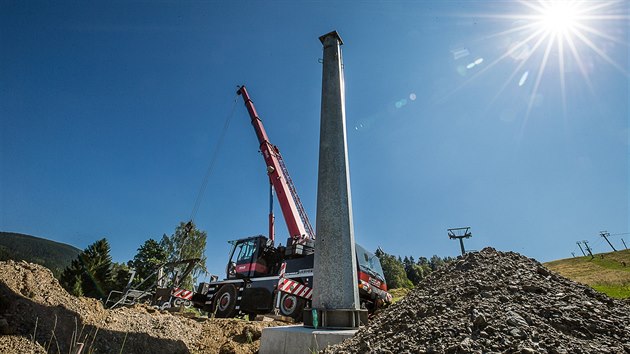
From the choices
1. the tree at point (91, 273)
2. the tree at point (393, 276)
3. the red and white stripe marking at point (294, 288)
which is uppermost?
the tree at point (393, 276)

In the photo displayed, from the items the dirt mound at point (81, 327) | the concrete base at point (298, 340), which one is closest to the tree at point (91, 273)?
the dirt mound at point (81, 327)

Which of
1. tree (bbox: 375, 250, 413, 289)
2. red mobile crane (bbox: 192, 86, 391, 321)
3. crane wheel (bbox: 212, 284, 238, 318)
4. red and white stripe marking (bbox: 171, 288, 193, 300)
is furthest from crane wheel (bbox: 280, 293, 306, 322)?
tree (bbox: 375, 250, 413, 289)

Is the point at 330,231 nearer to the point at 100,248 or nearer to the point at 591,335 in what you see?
the point at 591,335

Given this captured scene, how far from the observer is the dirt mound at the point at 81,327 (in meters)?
3.05

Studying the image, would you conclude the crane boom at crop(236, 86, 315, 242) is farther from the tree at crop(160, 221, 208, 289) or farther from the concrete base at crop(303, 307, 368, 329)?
the tree at crop(160, 221, 208, 289)

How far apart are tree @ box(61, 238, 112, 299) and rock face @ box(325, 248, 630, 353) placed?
1379 inches

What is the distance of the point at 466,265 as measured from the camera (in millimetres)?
2910

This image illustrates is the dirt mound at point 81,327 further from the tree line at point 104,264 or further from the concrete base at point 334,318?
the tree line at point 104,264

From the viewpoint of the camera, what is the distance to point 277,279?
342 inches

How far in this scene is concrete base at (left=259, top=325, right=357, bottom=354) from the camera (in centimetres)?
263

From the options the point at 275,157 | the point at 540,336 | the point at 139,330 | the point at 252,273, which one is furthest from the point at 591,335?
the point at 275,157

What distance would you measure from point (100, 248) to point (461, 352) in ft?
126

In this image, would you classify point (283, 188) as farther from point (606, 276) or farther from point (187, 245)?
point (606, 276)

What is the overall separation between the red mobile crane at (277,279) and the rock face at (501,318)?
17.7ft
